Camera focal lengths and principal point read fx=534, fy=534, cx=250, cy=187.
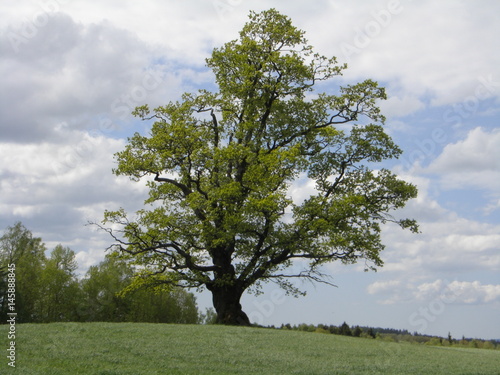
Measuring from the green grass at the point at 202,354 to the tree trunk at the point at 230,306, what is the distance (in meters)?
7.35

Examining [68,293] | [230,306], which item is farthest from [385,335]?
[68,293]

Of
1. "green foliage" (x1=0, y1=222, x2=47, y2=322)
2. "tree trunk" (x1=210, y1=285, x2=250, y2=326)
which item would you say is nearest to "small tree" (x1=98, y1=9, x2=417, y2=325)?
"tree trunk" (x1=210, y1=285, x2=250, y2=326)

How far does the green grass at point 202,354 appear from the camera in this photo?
1700 centimetres

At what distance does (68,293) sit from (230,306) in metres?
36.2

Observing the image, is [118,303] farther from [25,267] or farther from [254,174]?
[254,174]

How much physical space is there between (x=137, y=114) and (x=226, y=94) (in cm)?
639

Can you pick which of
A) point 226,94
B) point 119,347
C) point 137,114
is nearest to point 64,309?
point 137,114

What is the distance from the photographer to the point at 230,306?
3400 centimetres

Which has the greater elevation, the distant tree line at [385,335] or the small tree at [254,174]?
the small tree at [254,174]

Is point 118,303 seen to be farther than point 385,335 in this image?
Yes

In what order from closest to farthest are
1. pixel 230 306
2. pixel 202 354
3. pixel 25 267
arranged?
pixel 202 354
pixel 230 306
pixel 25 267

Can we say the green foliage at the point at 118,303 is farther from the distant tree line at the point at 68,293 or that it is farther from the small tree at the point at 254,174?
the small tree at the point at 254,174

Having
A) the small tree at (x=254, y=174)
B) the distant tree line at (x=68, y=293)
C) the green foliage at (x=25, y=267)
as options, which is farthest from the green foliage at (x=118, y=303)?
the small tree at (x=254, y=174)

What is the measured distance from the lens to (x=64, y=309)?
2501 inches
